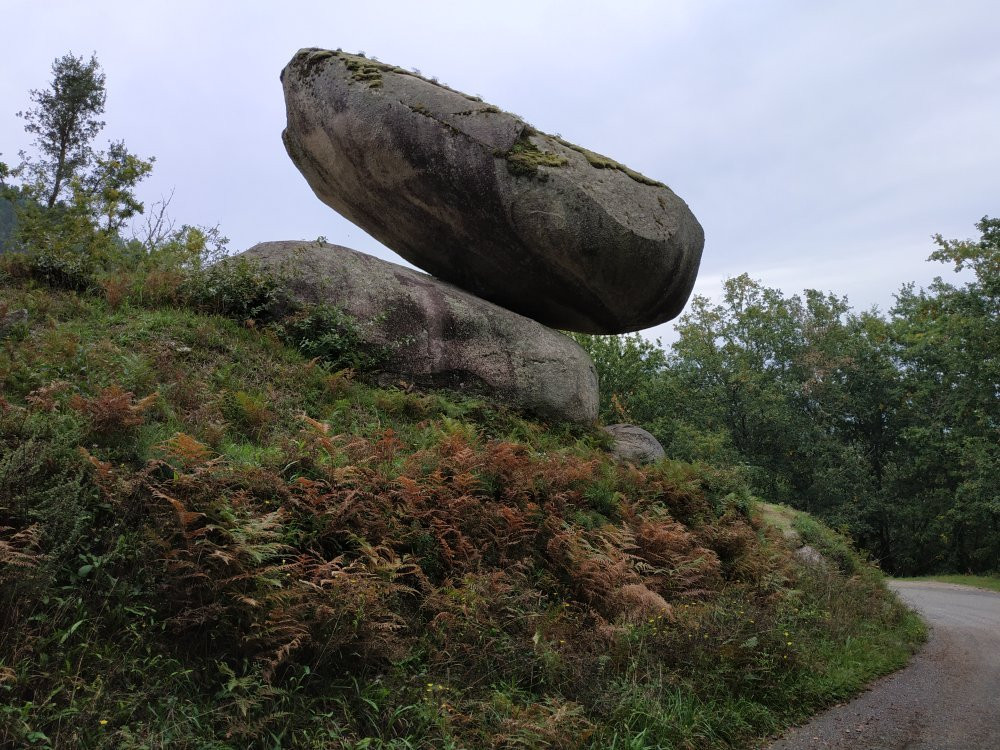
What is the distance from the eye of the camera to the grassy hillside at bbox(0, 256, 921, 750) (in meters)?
4.53

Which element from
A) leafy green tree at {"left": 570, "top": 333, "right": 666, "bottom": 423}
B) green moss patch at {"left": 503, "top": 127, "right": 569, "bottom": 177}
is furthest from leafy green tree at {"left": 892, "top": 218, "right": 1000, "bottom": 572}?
green moss patch at {"left": 503, "top": 127, "right": 569, "bottom": 177}

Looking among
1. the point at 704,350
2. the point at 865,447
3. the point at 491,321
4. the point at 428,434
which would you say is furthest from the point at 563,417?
the point at 865,447

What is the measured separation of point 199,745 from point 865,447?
39.2 meters

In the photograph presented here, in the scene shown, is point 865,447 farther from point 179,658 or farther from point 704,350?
point 179,658

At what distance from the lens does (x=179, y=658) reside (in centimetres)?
474

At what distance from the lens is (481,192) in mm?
12000

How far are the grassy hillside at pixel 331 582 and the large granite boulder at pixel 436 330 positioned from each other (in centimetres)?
149

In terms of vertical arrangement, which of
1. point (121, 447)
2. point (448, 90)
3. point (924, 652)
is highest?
point (448, 90)

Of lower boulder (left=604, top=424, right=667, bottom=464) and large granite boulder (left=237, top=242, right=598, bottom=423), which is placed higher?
large granite boulder (left=237, top=242, right=598, bottom=423)

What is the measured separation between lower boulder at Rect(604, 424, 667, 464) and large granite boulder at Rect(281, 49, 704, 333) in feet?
8.43

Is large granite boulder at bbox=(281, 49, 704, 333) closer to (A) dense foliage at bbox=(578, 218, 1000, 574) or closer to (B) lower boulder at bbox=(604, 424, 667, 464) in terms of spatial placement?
(B) lower boulder at bbox=(604, 424, 667, 464)

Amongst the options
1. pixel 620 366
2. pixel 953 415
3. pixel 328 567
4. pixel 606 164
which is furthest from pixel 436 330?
pixel 953 415

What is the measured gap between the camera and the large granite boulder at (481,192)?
39.2 ft

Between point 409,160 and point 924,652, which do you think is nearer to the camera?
point 924,652
